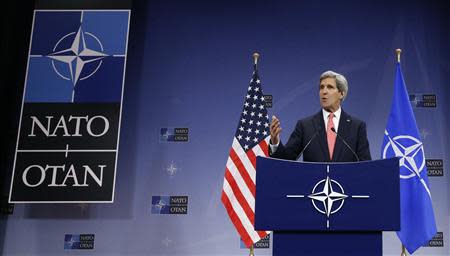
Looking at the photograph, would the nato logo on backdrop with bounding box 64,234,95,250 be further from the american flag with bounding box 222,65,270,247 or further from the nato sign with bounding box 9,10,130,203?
the american flag with bounding box 222,65,270,247

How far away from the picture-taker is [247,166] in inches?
197

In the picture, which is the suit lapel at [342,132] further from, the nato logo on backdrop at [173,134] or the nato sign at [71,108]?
the nato sign at [71,108]

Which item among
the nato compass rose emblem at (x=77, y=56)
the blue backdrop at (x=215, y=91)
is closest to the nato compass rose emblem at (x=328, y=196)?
the blue backdrop at (x=215, y=91)

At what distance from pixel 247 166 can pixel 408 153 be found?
123 cm

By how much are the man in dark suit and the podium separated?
687 mm

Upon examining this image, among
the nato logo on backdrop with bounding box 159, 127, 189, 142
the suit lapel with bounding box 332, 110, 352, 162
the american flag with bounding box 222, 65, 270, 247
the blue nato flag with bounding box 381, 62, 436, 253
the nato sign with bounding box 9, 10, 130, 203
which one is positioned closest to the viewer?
the suit lapel with bounding box 332, 110, 352, 162

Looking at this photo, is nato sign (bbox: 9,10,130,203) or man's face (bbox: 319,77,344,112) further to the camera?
nato sign (bbox: 9,10,130,203)

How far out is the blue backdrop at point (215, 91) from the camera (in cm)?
554

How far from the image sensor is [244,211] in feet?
16.2

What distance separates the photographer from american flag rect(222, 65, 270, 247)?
4.93m

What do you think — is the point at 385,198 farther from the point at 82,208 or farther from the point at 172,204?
the point at 82,208

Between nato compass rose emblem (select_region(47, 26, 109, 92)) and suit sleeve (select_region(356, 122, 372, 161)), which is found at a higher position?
nato compass rose emblem (select_region(47, 26, 109, 92))

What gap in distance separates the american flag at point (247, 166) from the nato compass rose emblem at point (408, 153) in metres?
0.96

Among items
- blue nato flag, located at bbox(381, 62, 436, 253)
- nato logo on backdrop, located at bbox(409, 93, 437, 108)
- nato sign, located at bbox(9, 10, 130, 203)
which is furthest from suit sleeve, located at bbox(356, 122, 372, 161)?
nato sign, located at bbox(9, 10, 130, 203)
